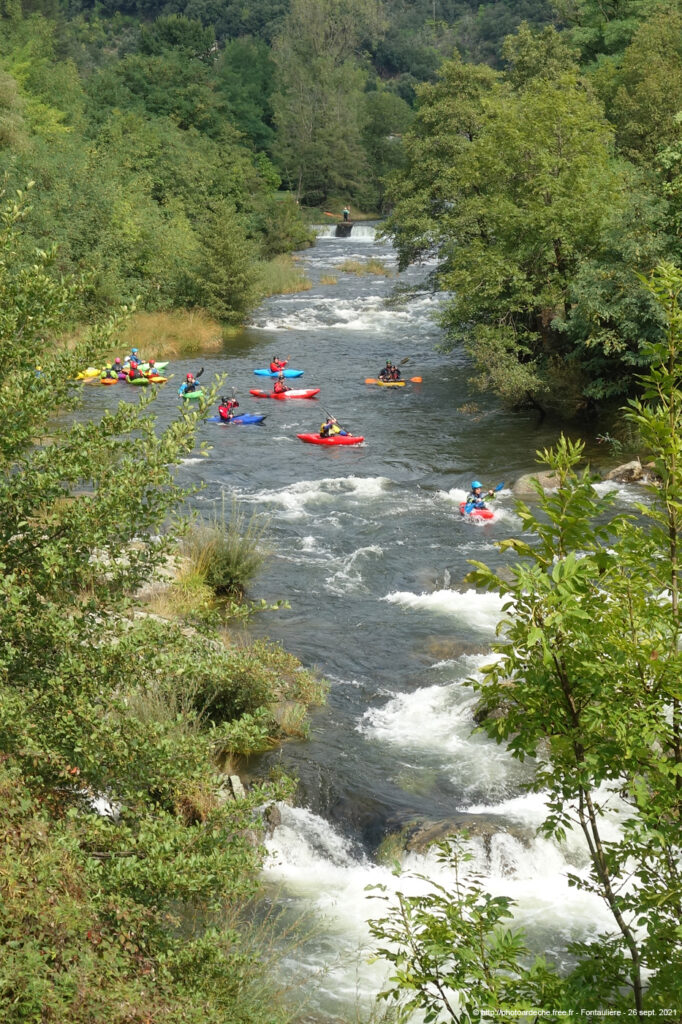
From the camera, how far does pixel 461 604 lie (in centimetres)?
1384

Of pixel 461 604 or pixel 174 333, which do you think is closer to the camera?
pixel 461 604

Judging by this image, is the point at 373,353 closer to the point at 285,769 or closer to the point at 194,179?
the point at 194,179

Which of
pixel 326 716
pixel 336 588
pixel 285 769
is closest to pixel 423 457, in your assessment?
pixel 336 588

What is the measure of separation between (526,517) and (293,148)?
6554cm

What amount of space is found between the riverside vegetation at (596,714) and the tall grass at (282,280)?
3517cm

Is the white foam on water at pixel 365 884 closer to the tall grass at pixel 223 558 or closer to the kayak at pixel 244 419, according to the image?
the tall grass at pixel 223 558

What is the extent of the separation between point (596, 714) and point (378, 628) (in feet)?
31.9

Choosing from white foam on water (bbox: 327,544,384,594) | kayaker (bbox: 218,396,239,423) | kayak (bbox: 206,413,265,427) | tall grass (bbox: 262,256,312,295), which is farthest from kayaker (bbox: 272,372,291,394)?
tall grass (bbox: 262,256,312,295)

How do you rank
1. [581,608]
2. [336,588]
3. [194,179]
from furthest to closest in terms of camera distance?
[194,179] < [336,588] < [581,608]

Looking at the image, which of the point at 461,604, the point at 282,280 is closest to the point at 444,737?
the point at 461,604

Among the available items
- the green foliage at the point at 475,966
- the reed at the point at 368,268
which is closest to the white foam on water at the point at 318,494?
the green foliage at the point at 475,966

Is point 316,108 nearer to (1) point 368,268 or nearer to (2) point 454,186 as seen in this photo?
(1) point 368,268

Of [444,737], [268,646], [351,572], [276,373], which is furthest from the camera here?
[276,373]

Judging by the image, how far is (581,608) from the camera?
3.60 metres
